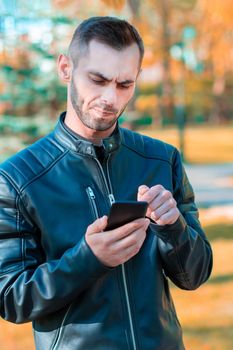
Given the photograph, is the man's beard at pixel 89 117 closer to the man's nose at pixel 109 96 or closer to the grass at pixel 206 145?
the man's nose at pixel 109 96

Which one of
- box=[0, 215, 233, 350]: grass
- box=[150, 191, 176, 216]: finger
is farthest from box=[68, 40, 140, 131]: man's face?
box=[0, 215, 233, 350]: grass

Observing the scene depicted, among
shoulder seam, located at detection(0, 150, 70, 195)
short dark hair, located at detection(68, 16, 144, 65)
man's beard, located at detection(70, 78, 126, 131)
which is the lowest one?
shoulder seam, located at detection(0, 150, 70, 195)

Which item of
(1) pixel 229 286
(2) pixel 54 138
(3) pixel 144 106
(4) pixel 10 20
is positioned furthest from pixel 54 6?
(3) pixel 144 106

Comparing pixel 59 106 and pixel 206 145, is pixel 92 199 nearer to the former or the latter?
pixel 59 106

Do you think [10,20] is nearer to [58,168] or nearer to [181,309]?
[181,309]

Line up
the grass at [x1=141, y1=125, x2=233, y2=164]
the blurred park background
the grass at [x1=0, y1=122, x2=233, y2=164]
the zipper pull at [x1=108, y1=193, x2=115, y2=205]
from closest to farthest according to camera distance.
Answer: the zipper pull at [x1=108, y1=193, x2=115, y2=205] → the blurred park background → the grass at [x1=0, y1=122, x2=233, y2=164] → the grass at [x1=141, y1=125, x2=233, y2=164]

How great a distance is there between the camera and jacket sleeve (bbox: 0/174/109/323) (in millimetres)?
1450

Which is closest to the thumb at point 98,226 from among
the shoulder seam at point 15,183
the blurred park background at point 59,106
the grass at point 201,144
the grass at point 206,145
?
the shoulder seam at point 15,183

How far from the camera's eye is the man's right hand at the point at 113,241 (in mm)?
1421

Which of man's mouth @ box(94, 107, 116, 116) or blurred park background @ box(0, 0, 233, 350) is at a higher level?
man's mouth @ box(94, 107, 116, 116)

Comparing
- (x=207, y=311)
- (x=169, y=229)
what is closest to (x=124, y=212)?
(x=169, y=229)

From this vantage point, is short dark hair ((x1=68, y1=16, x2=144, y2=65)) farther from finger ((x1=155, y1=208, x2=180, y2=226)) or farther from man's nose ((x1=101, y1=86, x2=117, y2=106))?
finger ((x1=155, y1=208, x2=180, y2=226))

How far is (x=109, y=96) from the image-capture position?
1.59 metres

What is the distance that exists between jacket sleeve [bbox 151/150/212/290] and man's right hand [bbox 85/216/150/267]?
0.38ft
